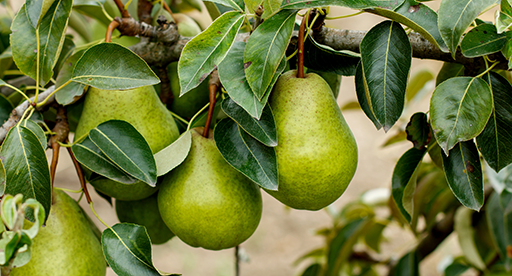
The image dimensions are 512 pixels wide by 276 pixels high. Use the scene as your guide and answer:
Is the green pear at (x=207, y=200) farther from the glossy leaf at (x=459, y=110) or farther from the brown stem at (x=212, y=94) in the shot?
the glossy leaf at (x=459, y=110)

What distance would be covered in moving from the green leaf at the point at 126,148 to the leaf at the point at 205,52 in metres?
0.13

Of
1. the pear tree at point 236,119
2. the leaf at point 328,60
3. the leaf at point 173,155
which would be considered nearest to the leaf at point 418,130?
the pear tree at point 236,119

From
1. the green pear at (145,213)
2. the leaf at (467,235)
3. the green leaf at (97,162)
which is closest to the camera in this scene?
the green leaf at (97,162)

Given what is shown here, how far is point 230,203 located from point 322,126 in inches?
6.9

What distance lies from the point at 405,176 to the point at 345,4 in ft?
1.04

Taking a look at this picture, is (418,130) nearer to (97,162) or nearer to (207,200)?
(207,200)

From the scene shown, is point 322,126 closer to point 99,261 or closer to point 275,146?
point 275,146

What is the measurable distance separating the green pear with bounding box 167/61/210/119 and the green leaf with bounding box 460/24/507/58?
44cm

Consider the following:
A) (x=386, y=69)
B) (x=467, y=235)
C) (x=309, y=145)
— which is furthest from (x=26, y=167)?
(x=467, y=235)

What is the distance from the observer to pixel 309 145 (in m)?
0.58

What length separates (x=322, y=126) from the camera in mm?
596

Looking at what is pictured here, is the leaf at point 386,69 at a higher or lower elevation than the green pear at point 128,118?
higher

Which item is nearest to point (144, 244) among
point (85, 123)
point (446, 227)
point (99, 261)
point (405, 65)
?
point (99, 261)

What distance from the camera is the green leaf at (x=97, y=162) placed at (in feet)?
1.96
